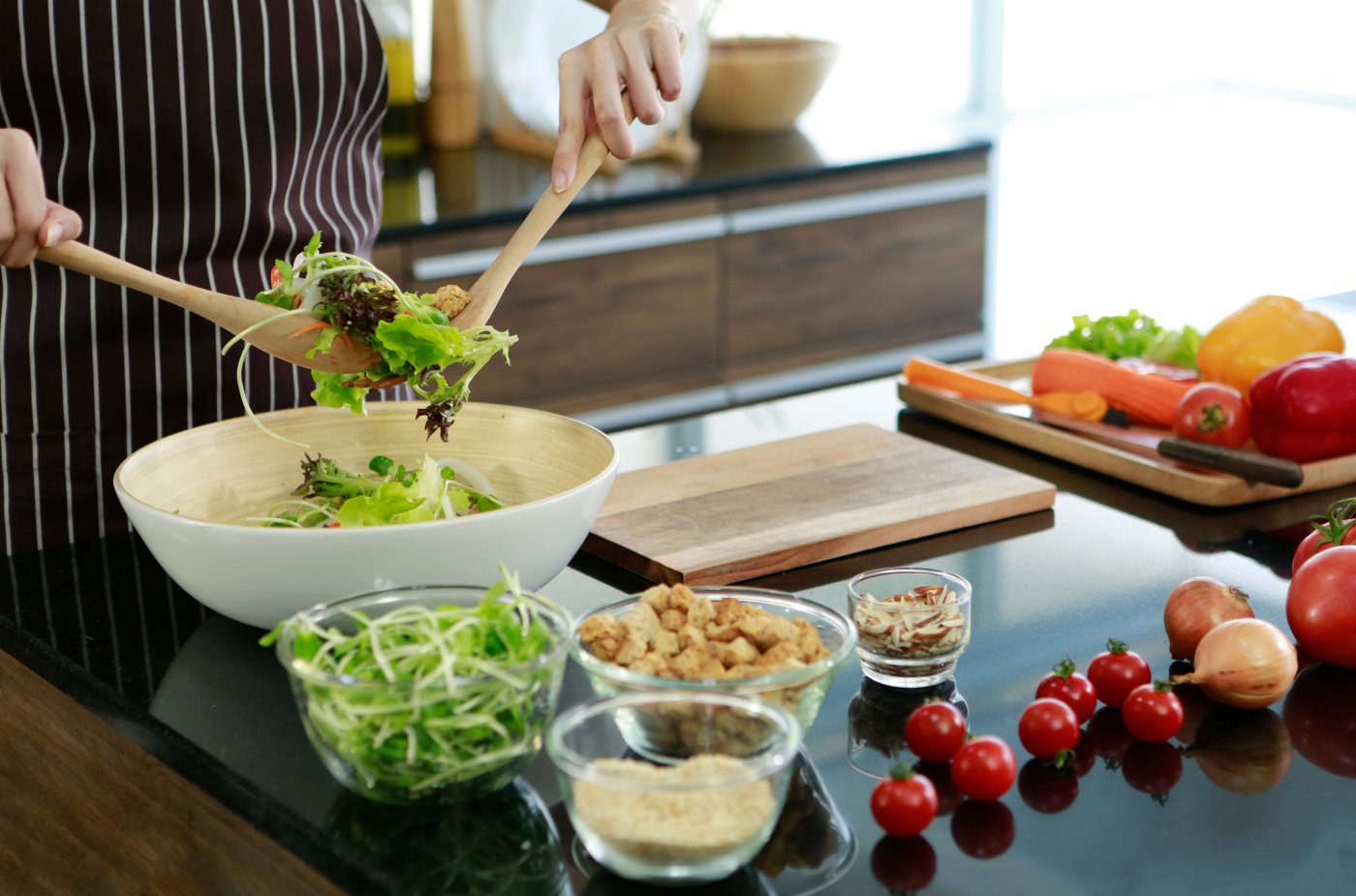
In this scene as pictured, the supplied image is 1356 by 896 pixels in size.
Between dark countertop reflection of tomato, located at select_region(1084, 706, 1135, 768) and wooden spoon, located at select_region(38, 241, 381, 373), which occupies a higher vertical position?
wooden spoon, located at select_region(38, 241, 381, 373)

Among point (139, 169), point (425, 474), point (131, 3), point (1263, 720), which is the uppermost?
point (131, 3)

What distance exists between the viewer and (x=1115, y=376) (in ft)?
5.58

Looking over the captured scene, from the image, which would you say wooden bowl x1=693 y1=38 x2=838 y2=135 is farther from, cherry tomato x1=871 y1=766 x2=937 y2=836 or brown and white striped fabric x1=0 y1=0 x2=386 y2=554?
cherry tomato x1=871 y1=766 x2=937 y2=836

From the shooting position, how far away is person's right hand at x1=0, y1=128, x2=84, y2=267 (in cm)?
119

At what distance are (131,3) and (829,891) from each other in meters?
1.21

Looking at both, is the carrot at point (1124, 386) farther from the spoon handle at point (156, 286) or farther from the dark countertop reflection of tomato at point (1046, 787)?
the spoon handle at point (156, 286)

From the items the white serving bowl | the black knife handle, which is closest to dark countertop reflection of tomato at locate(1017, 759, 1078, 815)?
the white serving bowl

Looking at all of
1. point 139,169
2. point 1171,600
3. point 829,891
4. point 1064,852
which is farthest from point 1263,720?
point 139,169

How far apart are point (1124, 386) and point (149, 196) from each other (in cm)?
107

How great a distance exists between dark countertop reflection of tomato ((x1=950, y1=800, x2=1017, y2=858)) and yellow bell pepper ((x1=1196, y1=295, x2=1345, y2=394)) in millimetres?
928

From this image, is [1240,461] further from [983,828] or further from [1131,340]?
[983,828]

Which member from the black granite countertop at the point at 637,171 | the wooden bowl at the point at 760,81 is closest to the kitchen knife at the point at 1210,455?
the black granite countertop at the point at 637,171

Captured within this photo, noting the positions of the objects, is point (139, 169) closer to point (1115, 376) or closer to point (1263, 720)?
point (1115, 376)

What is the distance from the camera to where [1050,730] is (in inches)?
37.8
